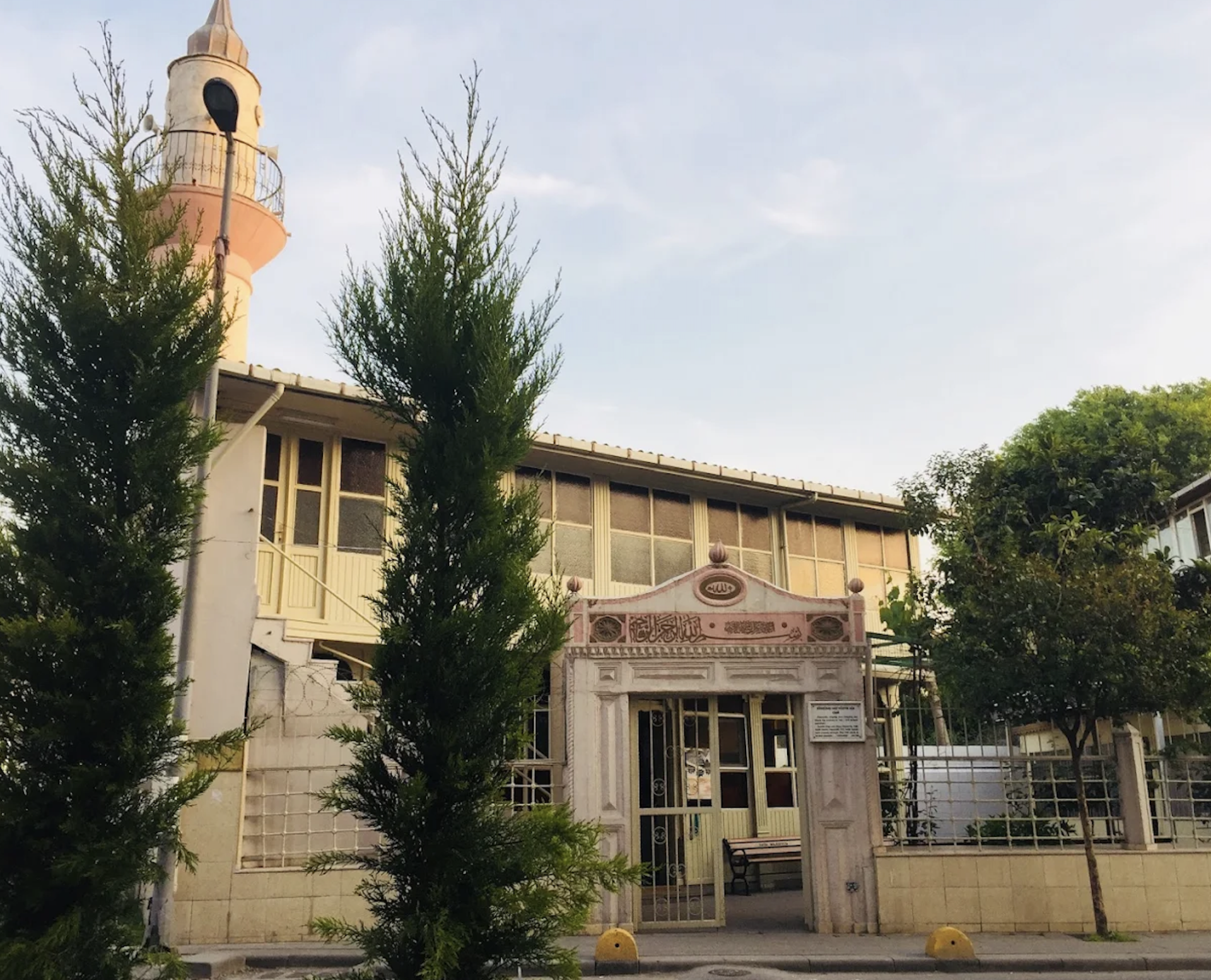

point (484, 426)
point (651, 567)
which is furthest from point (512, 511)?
point (651, 567)

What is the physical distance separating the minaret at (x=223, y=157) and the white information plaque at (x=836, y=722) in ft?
38.3

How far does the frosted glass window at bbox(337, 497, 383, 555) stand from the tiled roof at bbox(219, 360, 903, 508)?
1.83m

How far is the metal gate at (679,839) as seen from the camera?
1238 centimetres

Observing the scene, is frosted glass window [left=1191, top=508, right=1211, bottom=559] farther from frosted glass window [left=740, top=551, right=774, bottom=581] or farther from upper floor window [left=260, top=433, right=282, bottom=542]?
upper floor window [left=260, top=433, right=282, bottom=542]

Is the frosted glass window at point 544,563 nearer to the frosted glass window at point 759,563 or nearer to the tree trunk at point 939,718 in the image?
the frosted glass window at point 759,563

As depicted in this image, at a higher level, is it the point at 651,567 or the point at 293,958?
the point at 651,567

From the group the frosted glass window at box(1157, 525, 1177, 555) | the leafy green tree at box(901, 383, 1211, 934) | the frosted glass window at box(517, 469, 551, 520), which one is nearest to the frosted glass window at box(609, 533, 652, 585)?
the frosted glass window at box(517, 469, 551, 520)

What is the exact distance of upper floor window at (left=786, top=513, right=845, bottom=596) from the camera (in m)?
20.0

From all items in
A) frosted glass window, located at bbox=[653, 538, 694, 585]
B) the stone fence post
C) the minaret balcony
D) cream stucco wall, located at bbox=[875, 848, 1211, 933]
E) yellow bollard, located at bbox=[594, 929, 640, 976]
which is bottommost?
yellow bollard, located at bbox=[594, 929, 640, 976]

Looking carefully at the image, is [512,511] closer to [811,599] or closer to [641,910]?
[811,599]

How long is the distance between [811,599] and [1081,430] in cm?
1773

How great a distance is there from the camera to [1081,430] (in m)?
27.5

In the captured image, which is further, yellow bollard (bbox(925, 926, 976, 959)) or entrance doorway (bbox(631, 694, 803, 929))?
entrance doorway (bbox(631, 694, 803, 929))

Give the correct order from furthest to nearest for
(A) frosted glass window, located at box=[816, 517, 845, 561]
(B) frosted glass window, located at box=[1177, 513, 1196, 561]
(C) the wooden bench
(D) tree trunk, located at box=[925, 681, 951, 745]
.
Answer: (A) frosted glass window, located at box=[816, 517, 845, 561], (B) frosted glass window, located at box=[1177, 513, 1196, 561], (C) the wooden bench, (D) tree trunk, located at box=[925, 681, 951, 745]
